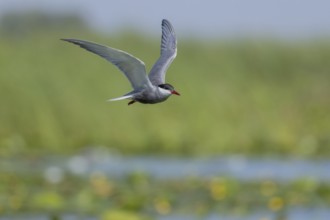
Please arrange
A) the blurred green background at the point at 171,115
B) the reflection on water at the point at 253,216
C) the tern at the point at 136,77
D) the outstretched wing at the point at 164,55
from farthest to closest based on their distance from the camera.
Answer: the blurred green background at the point at 171,115 → the reflection on water at the point at 253,216 → the outstretched wing at the point at 164,55 → the tern at the point at 136,77

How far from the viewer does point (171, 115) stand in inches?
816

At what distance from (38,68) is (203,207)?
9.08 metres

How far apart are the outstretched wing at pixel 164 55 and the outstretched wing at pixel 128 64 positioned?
179 mm

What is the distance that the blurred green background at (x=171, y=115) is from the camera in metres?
14.2

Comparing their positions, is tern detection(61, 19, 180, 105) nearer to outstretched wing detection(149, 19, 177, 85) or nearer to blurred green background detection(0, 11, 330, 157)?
outstretched wing detection(149, 19, 177, 85)

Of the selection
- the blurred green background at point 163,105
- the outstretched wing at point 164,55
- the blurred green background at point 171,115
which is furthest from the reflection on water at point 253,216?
the blurred green background at point 163,105

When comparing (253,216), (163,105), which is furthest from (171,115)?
(253,216)

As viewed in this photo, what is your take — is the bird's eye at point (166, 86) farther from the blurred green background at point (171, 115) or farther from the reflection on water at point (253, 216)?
the blurred green background at point (171, 115)

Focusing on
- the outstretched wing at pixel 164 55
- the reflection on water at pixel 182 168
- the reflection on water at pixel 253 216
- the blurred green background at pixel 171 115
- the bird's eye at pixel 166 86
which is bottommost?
the bird's eye at pixel 166 86

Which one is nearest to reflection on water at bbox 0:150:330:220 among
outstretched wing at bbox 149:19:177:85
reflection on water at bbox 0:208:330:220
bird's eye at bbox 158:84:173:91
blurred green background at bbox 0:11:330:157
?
reflection on water at bbox 0:208:330:220

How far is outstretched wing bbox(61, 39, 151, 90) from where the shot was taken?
22.2 ft

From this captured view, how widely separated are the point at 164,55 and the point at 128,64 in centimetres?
72

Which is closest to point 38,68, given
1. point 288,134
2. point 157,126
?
point 157,126

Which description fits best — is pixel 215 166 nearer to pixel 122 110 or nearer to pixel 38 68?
pixel 122 110
